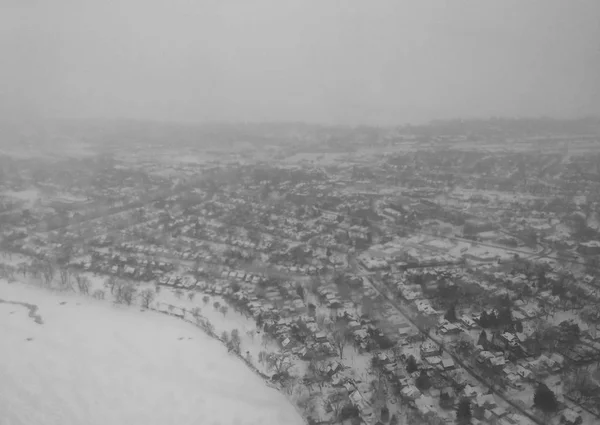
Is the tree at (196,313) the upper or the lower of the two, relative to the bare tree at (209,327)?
upper

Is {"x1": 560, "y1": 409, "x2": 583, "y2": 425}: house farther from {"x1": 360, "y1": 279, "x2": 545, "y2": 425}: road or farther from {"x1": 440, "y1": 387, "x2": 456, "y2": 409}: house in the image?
{"x1": 440, "y1": 387, "x2": 456, "y2": 409}: house

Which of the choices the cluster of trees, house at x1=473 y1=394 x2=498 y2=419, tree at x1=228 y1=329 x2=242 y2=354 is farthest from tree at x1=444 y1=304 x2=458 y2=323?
tree at x1=228 y1=329 x2=242 y2=354

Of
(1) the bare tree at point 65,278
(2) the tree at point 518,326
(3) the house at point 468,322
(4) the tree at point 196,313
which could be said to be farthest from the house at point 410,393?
(1) the bare tree at point 65,278

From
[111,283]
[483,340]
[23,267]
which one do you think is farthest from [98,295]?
[483,340]

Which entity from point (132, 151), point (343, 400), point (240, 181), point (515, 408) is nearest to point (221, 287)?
Answer: point (343, 400)

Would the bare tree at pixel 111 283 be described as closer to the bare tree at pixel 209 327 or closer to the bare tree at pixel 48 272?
the bare tree at pixel 48 272

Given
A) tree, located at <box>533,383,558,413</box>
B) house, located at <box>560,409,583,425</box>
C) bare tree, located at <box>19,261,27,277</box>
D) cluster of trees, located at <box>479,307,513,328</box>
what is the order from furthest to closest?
bare tree, located at <box>19,261,27,277</box>, cluster of trees, located at <box>479,307,513,328</box>, tree, located at <box>533,383,558,413</box>, house, located at <box>560,409,583,425</box>
